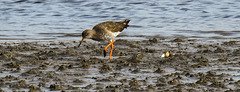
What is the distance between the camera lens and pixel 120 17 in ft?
57.9

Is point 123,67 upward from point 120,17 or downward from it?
upward

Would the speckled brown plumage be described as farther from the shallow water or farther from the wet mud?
the shallow water

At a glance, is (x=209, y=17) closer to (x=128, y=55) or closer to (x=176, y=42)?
(x=176, y=42)

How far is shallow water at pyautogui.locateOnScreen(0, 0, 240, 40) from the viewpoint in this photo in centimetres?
1411

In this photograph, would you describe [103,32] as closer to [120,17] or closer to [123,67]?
[123,67]

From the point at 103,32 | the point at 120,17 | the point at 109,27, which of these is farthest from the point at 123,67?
the point at 120,17

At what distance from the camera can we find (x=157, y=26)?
15352 millimetres

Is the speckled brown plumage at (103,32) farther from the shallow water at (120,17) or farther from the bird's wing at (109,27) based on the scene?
the shallow water at (120,17)

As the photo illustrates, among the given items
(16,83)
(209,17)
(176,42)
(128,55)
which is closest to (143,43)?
(176,42)

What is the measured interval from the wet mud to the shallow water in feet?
7.54

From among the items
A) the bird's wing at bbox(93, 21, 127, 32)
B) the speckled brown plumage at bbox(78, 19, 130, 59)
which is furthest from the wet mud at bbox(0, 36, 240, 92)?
the bird's wing at bbox(93, 21, 127, 32)

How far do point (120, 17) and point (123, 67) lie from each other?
9290 millimetres

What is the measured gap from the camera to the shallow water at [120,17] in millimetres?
14109

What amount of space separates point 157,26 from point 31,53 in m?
6.24
